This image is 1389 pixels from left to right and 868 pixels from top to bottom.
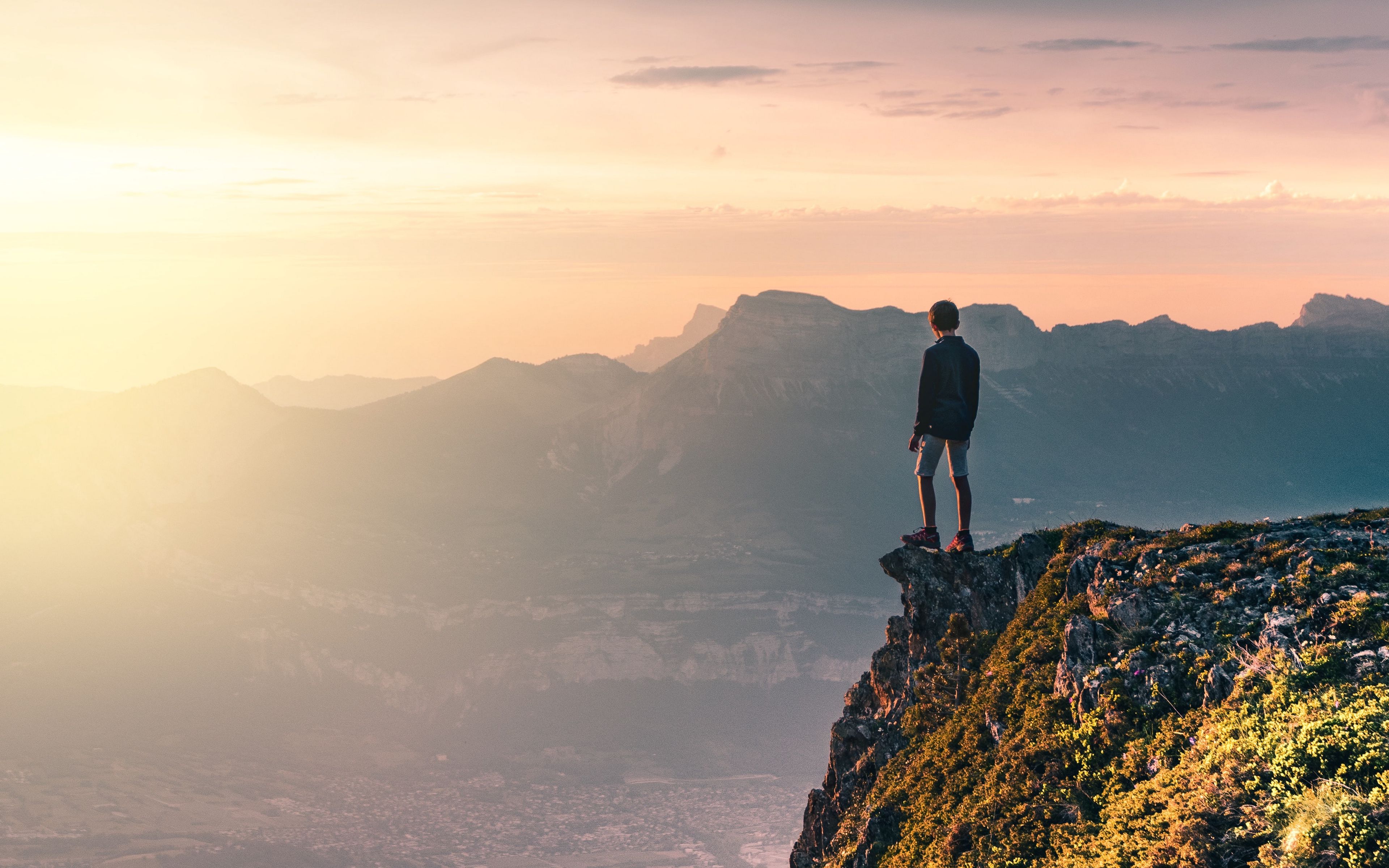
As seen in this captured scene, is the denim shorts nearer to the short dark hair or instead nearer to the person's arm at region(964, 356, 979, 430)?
the person's arm at region(964, 356, 979, 430)

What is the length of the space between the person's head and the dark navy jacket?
175 millimetres

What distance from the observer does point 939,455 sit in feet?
61.8

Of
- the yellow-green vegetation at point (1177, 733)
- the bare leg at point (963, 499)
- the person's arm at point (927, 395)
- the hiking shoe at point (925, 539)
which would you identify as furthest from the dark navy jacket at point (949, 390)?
the yellow-green vegetation at point (1177, 733)

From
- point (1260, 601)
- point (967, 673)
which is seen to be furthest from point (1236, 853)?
point (967, 673)

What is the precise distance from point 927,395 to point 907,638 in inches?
231

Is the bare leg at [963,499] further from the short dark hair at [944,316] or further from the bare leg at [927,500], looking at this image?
the short dark hair at [944,316]

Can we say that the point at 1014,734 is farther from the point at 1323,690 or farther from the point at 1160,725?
the point at 1323,690

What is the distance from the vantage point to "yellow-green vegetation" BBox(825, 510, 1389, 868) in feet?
36.4

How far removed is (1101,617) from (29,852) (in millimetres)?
232115

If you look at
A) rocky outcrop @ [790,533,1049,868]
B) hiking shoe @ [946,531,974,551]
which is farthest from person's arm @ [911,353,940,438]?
rocky outcrop @ [790,533,1049,868]

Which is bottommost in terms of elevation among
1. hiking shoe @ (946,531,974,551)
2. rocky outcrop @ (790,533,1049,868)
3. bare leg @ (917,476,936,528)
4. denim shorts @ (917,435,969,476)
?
rocky outcrop @ (790,533,1049,868)

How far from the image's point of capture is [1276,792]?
1113cm

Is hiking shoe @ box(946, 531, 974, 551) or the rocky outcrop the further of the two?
the rocky outcrop

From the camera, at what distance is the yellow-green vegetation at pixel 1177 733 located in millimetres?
11102
